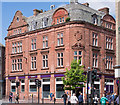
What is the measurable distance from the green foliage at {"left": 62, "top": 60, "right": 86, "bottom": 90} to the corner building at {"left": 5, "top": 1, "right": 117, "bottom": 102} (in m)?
3.24

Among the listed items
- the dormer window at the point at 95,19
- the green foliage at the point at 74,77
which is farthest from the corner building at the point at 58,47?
the green foliage at the point at 74,77

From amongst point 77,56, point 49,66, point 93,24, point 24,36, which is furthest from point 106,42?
point 24,36

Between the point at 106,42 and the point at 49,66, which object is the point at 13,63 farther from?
the point at 106,42

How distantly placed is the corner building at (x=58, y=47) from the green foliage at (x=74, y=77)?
3239mm

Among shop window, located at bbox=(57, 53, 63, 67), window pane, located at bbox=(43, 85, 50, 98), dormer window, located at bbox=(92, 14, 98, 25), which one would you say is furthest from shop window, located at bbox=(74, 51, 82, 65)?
window pane, located at bbox=(43, 85, 50, 98)

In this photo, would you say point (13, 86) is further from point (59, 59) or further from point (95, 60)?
point (95, 60)

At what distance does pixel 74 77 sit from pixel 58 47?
26.7ft

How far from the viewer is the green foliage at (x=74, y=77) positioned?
44656 mm

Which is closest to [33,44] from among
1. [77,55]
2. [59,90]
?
[77,55]

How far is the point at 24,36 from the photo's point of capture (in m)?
58.1

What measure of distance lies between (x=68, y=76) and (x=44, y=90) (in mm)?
9392

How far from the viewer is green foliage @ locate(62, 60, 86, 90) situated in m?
44.7

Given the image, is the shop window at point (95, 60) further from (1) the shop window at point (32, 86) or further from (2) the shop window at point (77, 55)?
(1) the shop window at point (32, 86)

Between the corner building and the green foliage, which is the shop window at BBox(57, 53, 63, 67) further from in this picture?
the green foliage
